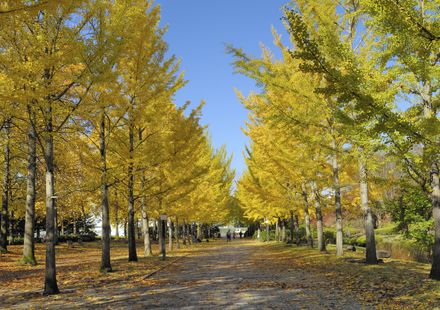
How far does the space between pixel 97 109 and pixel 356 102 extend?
6.96 m

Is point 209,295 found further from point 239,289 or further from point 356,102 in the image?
point 356,102

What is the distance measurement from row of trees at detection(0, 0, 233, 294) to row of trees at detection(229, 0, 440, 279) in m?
3.11

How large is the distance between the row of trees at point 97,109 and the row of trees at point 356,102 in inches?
122

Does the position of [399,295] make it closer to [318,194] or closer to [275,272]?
[275,272]

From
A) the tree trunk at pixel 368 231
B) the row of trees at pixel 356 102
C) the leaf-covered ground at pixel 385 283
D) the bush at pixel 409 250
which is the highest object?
the row of trees at pixel 356 102

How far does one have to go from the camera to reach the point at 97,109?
1058cm

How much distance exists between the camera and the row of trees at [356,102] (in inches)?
212

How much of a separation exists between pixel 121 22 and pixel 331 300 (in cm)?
706

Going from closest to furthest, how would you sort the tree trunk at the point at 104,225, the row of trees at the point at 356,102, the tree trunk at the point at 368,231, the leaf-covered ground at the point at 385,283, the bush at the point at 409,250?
the row of trees at the point at 356,102, the leaf-covered ground at the point at 385,283, the tree trunk at the point at 104,225, the tree trunk at the point at 368,231, the bush at the point at 409,250

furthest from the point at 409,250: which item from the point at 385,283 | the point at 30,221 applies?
the point at 30,221

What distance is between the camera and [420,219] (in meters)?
15.9


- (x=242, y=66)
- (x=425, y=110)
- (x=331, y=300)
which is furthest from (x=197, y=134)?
(x=331, y=300)

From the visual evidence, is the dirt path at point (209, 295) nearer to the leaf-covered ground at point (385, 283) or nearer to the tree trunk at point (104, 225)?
the leaf-covered ground at point (385, 283)

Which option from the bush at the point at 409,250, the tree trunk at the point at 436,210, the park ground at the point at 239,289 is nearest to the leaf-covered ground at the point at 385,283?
the park ground at the point at 239,289
